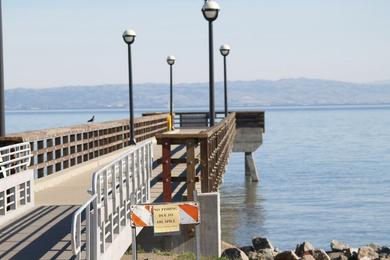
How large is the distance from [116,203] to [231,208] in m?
25.3

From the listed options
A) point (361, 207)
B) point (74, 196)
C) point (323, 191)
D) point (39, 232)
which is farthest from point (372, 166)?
point (39, 232)

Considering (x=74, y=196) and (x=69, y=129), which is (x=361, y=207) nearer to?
(x=69, y=129)

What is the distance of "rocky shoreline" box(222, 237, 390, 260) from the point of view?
61.6ft

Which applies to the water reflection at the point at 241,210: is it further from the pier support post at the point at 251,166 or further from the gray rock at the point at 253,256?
the gray rock at the point at 253,256

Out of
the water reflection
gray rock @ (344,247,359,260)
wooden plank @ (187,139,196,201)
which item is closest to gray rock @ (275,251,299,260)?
gray rock @ (344,247,359,260)

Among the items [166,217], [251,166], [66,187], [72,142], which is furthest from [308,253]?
[251,166]

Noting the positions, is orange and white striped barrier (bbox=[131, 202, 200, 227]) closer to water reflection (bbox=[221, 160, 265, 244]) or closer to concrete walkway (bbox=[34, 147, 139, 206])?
concrete walkway (bbox=[34, 147, 139, 206])

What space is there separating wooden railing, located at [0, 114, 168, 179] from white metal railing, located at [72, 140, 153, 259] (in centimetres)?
323

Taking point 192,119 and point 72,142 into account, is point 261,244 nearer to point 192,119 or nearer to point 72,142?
point 72,142

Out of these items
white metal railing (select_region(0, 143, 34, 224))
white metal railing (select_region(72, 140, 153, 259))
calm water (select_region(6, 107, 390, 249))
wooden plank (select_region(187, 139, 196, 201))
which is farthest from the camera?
calm water (select_region(6, 107, 390, 249))

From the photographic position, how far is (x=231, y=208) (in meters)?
37.0

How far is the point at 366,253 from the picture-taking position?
20.7 m

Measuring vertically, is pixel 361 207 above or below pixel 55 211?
below

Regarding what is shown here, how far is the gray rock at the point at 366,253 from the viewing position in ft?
67.1
